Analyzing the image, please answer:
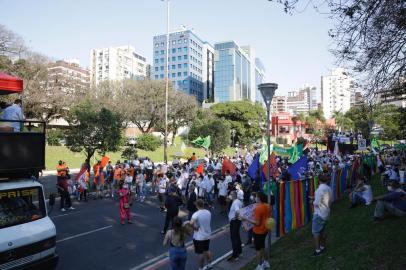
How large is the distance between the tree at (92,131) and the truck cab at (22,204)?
1384 centimetres

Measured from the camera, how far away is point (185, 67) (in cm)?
13362

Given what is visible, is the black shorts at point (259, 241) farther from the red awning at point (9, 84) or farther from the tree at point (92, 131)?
the tree at point (92, 131)

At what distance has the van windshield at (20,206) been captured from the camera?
6796 mm

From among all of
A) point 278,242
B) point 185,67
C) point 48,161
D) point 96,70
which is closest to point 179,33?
point 185,67

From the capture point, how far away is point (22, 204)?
23.7 feet

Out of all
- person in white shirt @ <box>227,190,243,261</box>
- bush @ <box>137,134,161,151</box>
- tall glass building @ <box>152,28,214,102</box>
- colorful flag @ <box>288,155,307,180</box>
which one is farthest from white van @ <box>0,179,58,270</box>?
tall glass building @ <box>152,28,214,102</box>

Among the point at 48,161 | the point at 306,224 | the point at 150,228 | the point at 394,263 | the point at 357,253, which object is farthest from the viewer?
the point at 48,161

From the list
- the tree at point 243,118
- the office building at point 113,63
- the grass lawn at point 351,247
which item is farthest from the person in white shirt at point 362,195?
the office building at point 113,63

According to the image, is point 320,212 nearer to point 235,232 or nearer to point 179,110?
point 235,232

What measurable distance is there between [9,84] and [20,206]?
2668 millimetres

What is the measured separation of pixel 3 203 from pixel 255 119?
212 ft

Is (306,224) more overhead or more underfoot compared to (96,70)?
more underfoot

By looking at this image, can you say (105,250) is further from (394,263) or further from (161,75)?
(161,75)

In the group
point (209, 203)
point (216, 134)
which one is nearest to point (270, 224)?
point (209, 203)
